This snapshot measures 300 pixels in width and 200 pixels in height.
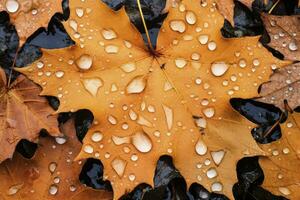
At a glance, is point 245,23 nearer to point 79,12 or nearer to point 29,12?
point 79,12

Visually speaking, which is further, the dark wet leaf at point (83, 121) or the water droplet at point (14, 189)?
the dark wet leaf at point (83, 121)

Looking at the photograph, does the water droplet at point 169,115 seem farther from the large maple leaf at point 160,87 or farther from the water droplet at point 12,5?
the water droplet at point 12,5

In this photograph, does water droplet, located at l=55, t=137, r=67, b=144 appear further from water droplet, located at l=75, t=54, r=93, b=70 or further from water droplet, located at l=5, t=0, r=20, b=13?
water droplet, located at l=5, t=0, r=20, b=13

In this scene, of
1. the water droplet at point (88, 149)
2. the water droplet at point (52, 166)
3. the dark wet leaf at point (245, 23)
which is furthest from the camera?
the dark wet leaf at point (245, 23)

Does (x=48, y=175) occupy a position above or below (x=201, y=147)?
below

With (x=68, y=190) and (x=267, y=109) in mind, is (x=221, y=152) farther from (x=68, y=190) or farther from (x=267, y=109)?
(x=68, y=190)

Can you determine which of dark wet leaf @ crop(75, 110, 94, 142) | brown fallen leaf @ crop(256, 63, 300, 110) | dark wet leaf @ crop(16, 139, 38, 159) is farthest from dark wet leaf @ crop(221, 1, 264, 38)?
dark wet leaf @ crop(16, 139, 38, 159)

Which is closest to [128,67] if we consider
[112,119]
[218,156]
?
[112,119]

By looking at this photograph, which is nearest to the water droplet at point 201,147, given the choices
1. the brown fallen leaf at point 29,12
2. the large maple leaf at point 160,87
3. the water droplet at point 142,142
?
the large maple leaf at point 160,87
